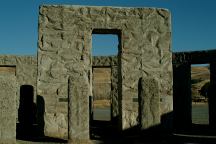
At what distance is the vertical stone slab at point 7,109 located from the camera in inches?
347

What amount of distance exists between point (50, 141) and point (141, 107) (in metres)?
2.43

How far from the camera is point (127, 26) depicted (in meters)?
12.4

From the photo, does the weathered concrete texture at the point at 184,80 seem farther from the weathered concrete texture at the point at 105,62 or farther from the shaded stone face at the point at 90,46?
the shaded stone face at the point at 90,46

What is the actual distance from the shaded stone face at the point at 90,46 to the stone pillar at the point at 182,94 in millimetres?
3917

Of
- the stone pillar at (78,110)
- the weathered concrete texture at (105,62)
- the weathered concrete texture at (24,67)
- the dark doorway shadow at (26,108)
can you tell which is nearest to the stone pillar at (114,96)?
the weathered concrete texture at (105,62)

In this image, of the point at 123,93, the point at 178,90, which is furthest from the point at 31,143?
the point at 178,90

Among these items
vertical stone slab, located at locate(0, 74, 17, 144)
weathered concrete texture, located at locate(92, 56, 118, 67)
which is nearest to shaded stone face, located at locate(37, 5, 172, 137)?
vertical stone slab, located at locate(0, 74, 17, 144)

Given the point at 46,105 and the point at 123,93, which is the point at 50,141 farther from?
the point at 123,93

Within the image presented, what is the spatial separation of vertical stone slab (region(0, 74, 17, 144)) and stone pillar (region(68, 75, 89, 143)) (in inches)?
45.8

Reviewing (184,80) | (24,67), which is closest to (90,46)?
(184,80)

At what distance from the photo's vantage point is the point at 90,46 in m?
12.1

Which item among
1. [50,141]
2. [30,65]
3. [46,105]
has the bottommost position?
[50,141]

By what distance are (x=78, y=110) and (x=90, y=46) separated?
3.30 meters

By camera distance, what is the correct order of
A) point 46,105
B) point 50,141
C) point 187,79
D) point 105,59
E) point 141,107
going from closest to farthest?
point 141,107
point 50,141
point 46,105
point 187,79
point 105,59
